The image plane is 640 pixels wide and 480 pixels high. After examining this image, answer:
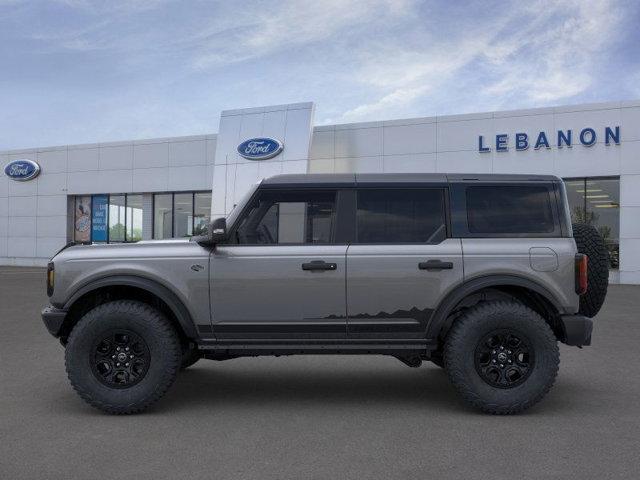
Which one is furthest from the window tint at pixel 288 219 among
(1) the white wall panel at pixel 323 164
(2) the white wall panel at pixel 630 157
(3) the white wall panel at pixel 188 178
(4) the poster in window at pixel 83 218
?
(4) the poster in window at pixel 83 218

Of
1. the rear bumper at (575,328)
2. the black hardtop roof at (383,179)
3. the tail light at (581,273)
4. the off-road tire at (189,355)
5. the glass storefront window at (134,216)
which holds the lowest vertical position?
the off-road tire at (189,355)

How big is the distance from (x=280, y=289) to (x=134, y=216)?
26.7 m

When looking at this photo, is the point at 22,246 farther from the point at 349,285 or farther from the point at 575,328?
the point at 575,328

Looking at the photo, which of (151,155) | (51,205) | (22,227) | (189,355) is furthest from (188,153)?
(189,355)

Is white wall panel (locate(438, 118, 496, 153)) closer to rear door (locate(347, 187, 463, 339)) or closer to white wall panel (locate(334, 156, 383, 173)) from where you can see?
white wall panel (locate(334, 156, 383, 173))

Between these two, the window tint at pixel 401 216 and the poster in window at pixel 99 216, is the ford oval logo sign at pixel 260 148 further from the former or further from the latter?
the window tint at pixel 401 216

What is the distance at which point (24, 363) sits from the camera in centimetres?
720

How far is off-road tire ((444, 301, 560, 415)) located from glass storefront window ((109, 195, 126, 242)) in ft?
90.5

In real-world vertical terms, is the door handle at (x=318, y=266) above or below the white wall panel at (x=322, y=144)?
below

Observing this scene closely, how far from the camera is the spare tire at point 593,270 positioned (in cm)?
543

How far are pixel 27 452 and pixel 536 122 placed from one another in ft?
69.9

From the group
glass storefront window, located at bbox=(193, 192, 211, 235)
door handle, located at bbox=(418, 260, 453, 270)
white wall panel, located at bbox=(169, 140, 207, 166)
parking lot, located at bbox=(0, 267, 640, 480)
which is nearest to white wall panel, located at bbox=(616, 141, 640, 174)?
parking lot, located at bbox=(0, 267, 640, 480)

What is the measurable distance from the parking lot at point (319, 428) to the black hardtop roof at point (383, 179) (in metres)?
1.87

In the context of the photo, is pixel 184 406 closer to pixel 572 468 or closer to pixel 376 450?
pixel 376 450
